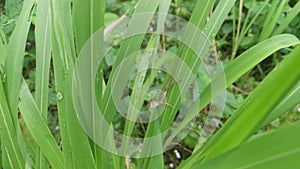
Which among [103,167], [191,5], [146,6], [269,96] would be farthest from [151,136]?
[191,5]

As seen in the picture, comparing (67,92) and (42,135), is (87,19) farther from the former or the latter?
(42,135)

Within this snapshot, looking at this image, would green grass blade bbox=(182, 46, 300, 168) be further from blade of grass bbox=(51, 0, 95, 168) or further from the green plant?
blade of grass bbox=(51, 0, 95, 168)

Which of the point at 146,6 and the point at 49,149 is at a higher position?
the point at 146,6

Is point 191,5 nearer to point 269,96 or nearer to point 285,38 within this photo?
point 285,38

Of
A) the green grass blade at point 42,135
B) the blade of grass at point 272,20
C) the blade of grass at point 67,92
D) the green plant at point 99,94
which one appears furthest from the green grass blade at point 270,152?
the blade of grass at point 272,20

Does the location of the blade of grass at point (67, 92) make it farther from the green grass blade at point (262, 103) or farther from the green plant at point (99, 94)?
the green grass blade at point (262, 103)

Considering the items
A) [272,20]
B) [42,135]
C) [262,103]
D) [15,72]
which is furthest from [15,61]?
[272,20]
